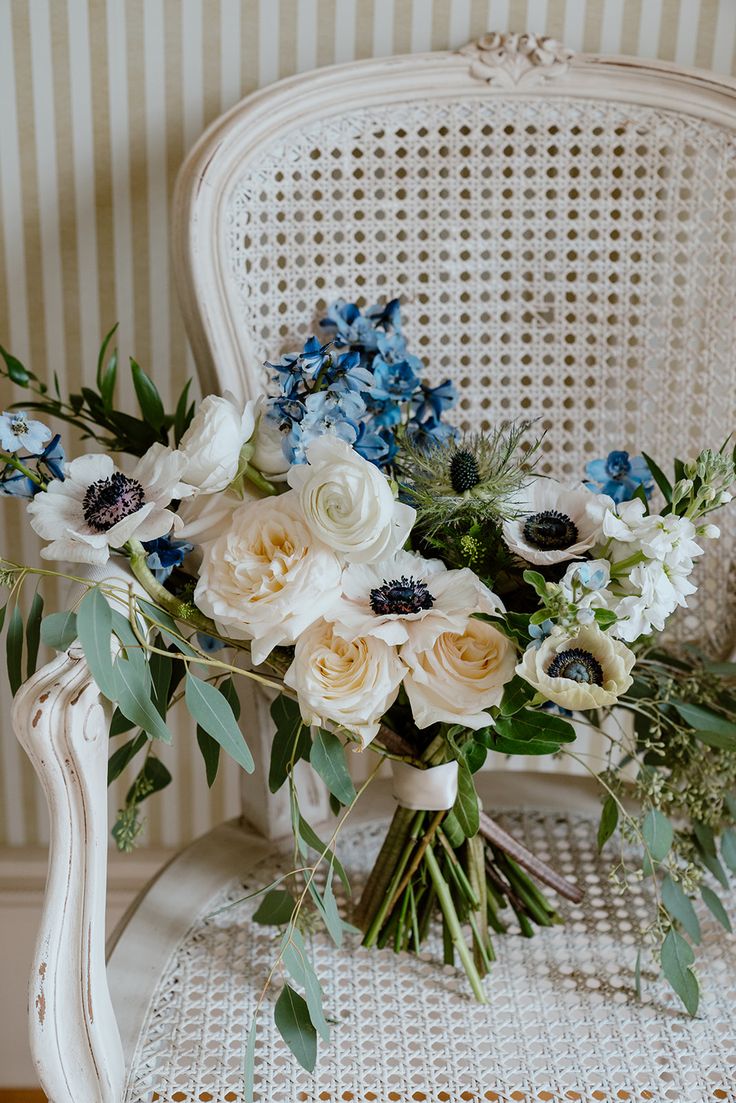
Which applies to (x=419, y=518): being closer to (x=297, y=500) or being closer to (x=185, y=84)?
(x=297, y=500)

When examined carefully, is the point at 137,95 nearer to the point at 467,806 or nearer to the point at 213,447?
the point at 213,447

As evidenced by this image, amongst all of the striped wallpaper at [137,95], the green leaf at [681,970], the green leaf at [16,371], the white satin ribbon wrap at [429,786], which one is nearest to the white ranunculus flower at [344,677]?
the white satin ribbon wrap at [429,786]

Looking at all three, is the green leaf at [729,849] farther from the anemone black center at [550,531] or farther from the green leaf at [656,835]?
the anemone black center at [550,531]

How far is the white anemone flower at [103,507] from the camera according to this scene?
0.62m

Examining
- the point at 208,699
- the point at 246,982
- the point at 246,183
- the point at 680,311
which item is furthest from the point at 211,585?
the point at 680,311

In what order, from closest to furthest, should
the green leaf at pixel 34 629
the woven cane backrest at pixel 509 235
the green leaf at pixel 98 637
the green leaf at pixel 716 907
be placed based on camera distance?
1. the green leaf at pixel 98 637
2. the green leaf at pixel 34 629
3. the green leaf at pixel 716 907
4. the woven cane backrest at pixel 509 235

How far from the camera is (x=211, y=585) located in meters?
0.63

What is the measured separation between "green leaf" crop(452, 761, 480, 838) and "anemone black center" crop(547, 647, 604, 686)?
15 centimetres

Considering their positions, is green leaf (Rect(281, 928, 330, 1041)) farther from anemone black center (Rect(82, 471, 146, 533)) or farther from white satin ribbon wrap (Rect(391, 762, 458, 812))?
anemone black center (Rect(82, 471, 146, 533))

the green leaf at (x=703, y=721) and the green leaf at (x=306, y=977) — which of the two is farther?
the green leaf at (x=703, y=721)

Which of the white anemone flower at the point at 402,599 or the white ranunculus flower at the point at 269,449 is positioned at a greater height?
the white ranunculus flower at the point at 269,449

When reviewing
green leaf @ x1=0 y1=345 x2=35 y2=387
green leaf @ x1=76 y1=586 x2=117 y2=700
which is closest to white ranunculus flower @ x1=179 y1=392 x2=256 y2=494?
green leaf @ x1=76 y1=586 x2=117 y2=700

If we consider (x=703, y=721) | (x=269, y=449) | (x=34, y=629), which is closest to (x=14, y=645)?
(x=34, y=629)

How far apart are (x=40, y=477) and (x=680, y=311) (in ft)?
2.22
